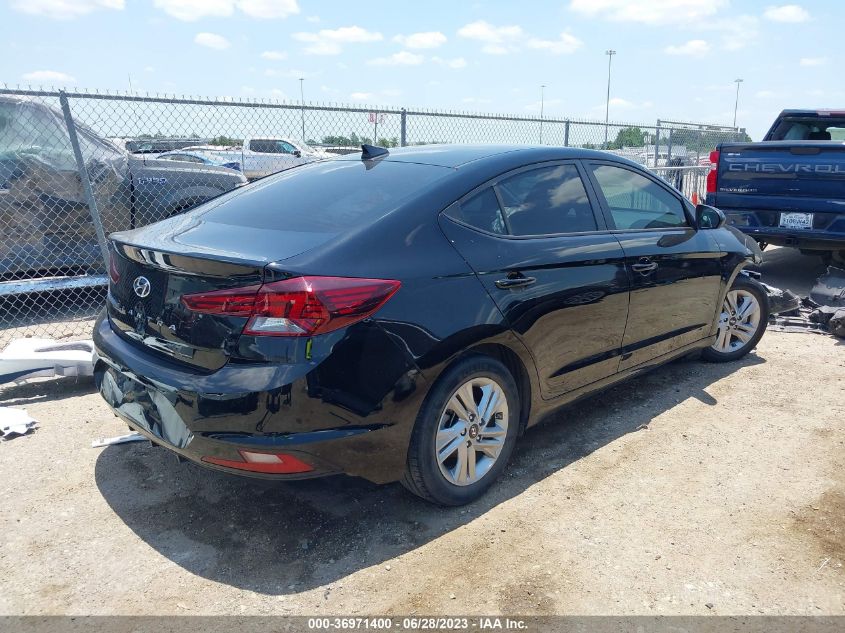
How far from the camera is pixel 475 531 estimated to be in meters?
3.03

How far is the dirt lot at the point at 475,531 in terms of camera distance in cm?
260

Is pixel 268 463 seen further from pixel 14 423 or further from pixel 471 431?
pixel 14 423

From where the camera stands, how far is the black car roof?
347 centimetres

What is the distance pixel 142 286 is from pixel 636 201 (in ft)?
9.84

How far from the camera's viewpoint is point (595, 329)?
3709 mm

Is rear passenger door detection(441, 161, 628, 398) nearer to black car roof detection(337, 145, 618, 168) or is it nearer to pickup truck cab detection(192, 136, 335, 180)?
black car roof detection(337, 145, 618, 168)

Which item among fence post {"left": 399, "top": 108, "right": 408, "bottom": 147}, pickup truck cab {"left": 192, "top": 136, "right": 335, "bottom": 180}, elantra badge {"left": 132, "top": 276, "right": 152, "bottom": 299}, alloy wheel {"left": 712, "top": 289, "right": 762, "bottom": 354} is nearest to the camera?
elantra badge {"left": 132, "top": 276, "right": 152, "bottom": 299}

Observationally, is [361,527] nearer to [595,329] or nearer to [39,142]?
[595,329]

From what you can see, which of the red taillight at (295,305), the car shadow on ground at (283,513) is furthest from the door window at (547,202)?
the car shadow on ground at (283,513)

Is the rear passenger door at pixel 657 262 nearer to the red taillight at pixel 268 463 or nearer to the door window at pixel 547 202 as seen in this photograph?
the door window at pixel 547 202

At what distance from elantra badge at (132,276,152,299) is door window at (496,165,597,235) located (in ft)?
5.58

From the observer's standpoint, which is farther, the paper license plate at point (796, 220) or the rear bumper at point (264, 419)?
the paper license plate at point (796, 220)

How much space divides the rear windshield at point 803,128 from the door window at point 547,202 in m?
5.93

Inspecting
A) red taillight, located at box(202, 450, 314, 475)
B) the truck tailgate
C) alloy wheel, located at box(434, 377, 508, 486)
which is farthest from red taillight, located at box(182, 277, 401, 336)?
the truck tailgate
